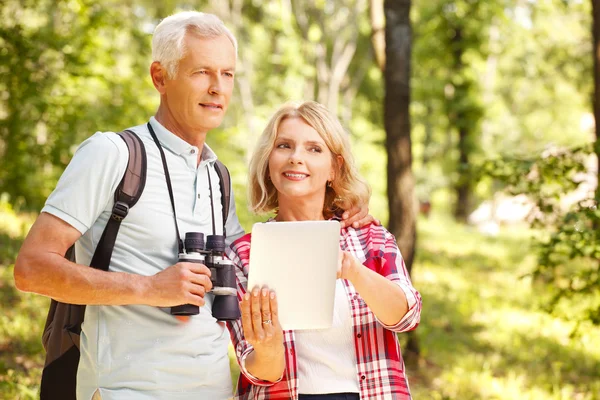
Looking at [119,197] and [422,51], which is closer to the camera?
[119,197]

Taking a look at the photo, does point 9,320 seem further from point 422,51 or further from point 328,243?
point 422,51

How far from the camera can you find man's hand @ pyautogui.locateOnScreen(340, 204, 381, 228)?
3033 millimetres

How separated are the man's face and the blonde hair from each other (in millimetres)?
267

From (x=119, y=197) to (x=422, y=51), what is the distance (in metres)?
23.0

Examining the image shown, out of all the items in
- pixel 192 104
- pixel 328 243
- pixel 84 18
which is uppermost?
pixel 84 18

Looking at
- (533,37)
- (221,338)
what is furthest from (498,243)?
(221,338)

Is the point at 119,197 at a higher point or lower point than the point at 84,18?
lower

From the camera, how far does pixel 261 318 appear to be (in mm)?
2428

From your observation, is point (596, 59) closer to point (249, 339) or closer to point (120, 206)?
point (249, 339)

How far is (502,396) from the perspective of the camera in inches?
285

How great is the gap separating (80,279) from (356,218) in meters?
1.22

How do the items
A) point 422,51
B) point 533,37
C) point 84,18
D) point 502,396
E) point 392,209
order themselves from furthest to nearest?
point 533,37 → point 422,51 → point 84,18 → point 392,209 → point 502,396

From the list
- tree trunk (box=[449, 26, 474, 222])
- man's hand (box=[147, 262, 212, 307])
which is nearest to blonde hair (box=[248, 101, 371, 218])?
man's hand (box=[147, 262, 212, 307])

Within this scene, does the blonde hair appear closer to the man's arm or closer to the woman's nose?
the woman's nose
